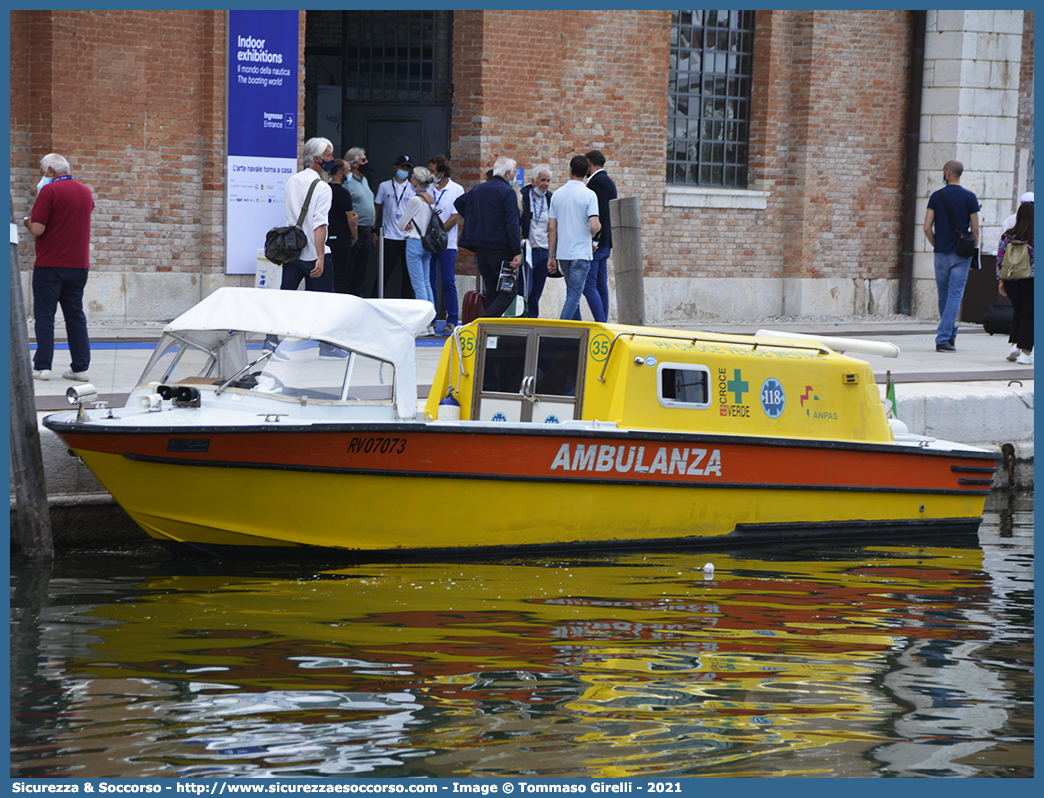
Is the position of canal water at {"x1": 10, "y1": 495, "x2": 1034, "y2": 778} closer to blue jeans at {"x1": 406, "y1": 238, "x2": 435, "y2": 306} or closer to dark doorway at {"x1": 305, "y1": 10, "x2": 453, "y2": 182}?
blue jeans at {"x1": 406, "y1": 238, "x2": 435, "y2": 306}

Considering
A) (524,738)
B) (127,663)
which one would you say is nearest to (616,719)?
(524,738)

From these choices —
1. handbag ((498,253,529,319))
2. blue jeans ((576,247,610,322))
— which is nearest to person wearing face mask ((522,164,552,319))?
handbag ((498,253,529,319))

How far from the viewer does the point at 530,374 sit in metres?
8.91

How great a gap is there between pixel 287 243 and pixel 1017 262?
7.41 metres

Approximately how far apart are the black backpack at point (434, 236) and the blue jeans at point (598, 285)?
2.20 m

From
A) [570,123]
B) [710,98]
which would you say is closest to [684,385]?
[570,123]

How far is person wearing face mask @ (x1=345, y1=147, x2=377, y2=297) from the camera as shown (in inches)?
578

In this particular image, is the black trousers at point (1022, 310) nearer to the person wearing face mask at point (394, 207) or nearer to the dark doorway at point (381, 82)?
the person wearing face mask at point (394, 207)

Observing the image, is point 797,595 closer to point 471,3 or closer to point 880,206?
point 471,3

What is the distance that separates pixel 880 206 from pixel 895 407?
10.4 m

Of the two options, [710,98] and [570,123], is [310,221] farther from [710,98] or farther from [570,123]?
[710,98]

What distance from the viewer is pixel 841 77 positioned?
65.2 ft

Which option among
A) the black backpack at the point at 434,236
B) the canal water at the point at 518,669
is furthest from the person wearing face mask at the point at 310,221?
the canal water at the point at 518,669

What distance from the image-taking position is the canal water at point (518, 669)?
16.8 ft
